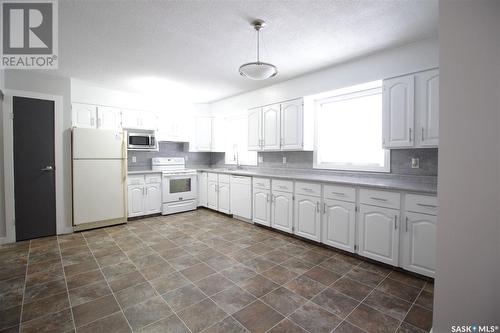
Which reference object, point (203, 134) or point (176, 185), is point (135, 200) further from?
point (203, 134)

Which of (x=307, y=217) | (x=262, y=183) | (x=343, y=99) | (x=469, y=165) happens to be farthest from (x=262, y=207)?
(x=469, y=165)

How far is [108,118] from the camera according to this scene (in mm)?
4207

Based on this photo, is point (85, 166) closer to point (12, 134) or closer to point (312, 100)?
point (12, 134)

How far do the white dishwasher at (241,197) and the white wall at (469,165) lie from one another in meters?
3.04

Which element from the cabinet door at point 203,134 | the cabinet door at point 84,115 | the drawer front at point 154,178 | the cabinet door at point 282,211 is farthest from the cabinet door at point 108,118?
the cabinet door at point 282,211

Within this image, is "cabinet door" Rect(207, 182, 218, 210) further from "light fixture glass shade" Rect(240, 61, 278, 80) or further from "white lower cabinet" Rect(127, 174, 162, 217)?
"light fixture glass shade" Rect(240, 61, 278, 80)

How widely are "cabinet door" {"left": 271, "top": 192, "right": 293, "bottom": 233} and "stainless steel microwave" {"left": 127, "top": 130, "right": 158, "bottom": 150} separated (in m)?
2.67

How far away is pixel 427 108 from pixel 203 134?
165 inches

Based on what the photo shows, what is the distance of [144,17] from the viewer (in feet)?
7.04

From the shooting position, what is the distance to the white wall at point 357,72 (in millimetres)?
2514

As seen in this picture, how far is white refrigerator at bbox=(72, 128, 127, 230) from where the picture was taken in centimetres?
366

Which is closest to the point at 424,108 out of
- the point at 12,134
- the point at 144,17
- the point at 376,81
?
the point at 376,81

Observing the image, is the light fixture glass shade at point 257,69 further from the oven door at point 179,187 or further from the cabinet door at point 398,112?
the oven door at point 179,187

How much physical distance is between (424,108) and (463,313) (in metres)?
2.04
